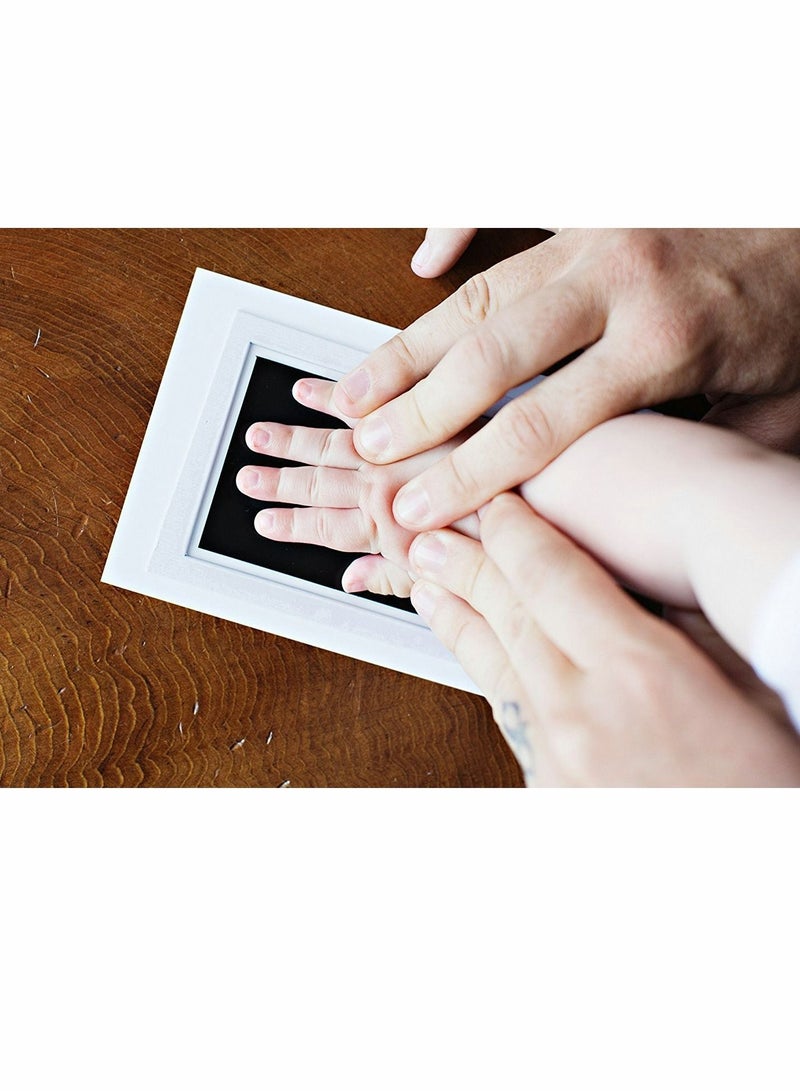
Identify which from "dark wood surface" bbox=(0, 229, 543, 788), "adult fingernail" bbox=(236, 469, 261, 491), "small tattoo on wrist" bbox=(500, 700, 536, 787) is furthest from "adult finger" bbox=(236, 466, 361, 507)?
"small tattoo on wrist" bbox=(500, 700, 536, 787)

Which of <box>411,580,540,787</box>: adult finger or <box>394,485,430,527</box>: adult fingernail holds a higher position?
<box>394,485,430,527</box>: adult fingernail

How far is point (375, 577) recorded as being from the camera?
2.34 ft

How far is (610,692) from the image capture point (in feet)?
1.51

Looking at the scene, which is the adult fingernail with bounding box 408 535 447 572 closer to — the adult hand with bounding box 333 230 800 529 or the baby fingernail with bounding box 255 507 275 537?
the adult hand with bounding box 333 230 800 529

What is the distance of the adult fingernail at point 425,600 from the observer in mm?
626

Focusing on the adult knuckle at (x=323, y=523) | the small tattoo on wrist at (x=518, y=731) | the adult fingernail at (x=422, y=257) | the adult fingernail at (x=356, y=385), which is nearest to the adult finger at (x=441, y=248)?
the adult fingernail at (x=422, y=257)

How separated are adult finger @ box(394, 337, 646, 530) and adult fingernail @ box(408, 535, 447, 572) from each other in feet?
0.14

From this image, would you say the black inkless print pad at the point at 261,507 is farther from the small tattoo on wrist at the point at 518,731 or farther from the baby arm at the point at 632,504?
the small tattoo on wrist at the point at 518,731

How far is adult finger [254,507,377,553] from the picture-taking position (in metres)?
0.72

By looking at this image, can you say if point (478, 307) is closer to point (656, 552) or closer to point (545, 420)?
point (545, 420)

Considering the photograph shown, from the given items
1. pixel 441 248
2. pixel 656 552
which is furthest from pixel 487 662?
pixel 441 248

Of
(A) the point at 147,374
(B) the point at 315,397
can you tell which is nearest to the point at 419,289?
(B) the point at 315,397

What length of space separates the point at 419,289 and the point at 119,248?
264mm

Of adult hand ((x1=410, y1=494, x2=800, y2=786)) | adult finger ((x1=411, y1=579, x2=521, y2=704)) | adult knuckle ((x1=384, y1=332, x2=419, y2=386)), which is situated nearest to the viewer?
adult hand ((x1=410, y1=494, x2=800, y2=786))
